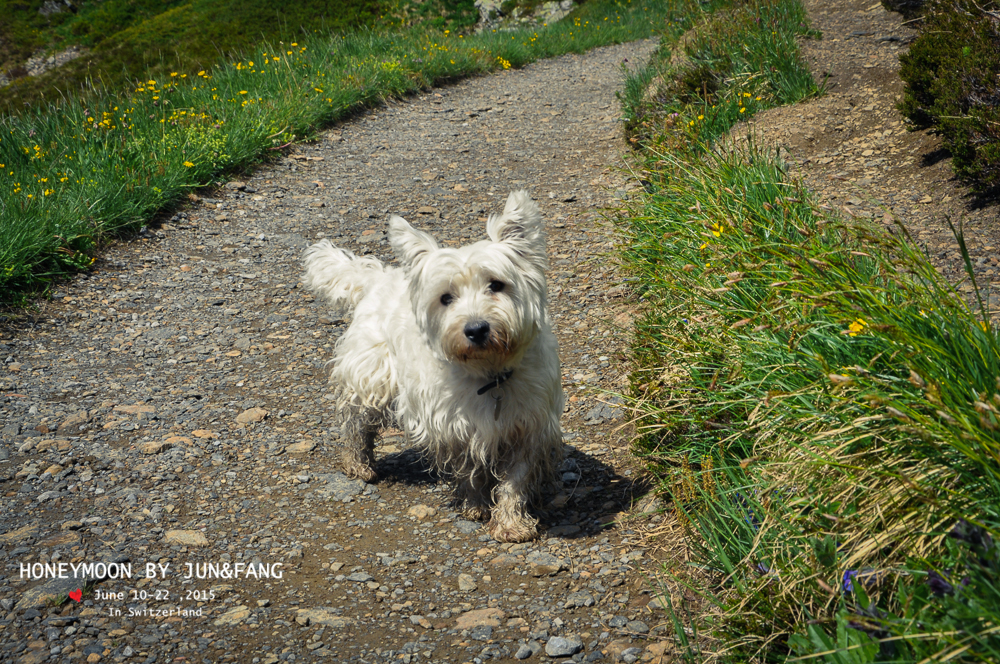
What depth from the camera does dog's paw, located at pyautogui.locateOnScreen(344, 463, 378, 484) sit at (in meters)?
4.50

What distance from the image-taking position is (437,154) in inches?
401

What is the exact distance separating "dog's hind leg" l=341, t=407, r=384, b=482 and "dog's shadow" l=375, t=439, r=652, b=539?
130 mm

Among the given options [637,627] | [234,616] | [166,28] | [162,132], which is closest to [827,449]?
[637,627]

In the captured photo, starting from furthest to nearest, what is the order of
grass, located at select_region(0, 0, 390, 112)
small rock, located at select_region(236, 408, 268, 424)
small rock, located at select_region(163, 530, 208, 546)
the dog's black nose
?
grass, located at select_region(0, 0, 390, 112), small rock, located at select_region(236, 408, 268, 424), small rock, located at select_region(163, 530, 208, 546), the dog's black nose

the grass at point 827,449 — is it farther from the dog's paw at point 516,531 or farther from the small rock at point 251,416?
the small rock at point 251,416

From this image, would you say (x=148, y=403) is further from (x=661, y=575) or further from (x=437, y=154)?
(x=437, y=154)

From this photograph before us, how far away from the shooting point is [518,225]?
381cm

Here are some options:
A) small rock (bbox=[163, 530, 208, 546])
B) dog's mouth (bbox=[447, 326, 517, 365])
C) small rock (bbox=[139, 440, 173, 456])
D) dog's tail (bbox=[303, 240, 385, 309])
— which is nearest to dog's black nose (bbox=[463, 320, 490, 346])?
dog's mouth (bbox=[447, 326, 517, 365])

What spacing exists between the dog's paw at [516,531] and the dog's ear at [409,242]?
4.95ft

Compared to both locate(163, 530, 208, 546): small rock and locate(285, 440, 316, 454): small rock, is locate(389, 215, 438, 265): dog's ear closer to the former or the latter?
locate(285, 440, 316, 454): small rock

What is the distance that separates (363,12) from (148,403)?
27.4m

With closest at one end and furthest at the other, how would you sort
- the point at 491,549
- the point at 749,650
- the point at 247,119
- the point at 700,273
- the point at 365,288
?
1. the point at 749,650
2. the point at 491,549
3. the point at 700,273
4. the point at 365,288
5. the point at 247,119

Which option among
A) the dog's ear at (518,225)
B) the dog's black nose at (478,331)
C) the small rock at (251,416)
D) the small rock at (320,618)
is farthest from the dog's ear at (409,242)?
the small rock at (251,416)

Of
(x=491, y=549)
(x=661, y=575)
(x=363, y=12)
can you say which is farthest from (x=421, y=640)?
(x=363, y=12)
